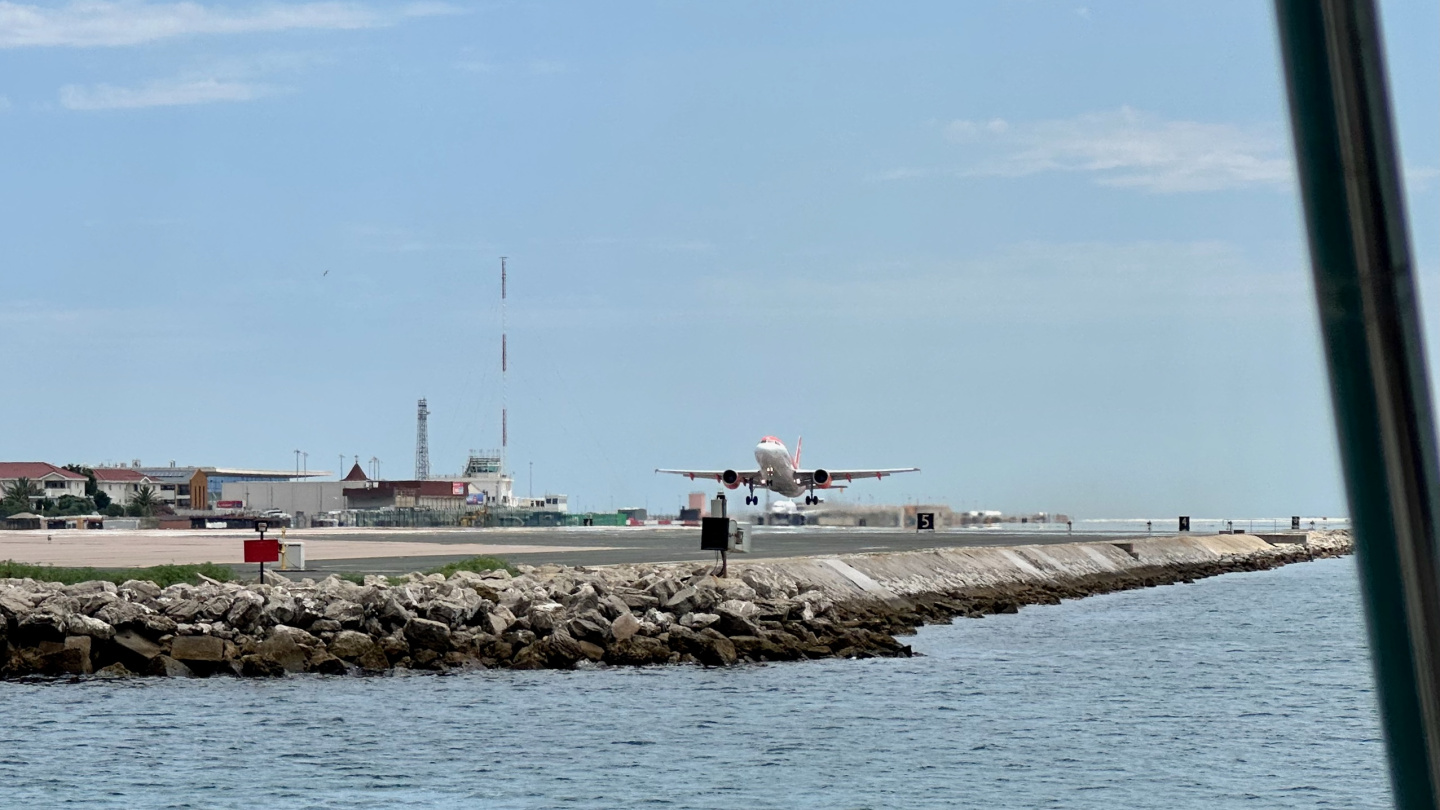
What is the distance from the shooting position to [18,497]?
186 m

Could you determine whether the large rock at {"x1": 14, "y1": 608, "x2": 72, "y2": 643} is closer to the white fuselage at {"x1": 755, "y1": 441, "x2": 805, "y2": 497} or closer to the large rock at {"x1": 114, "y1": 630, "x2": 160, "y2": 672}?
the large rock at {"x1": 114, "y1": 630, "x2": 160, "y2": 672}

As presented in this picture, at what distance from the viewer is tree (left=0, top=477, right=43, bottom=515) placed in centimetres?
18100

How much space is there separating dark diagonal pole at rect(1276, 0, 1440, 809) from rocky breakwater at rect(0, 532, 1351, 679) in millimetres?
32812

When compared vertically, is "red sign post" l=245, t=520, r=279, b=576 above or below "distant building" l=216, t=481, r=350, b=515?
below

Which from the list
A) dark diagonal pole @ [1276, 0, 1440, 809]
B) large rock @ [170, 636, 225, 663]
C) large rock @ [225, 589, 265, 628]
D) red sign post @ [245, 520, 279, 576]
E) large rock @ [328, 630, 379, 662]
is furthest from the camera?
red sign post @ [245, 520, 279, 576]

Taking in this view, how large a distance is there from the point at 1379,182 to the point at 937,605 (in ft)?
176

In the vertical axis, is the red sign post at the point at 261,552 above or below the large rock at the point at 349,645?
above

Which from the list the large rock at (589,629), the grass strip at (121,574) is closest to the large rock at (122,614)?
the grass strip at (121,574)

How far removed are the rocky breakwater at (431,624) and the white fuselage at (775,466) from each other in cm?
4790

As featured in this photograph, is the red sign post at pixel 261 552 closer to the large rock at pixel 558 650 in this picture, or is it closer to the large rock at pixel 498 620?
the large rock at pixel 498 620

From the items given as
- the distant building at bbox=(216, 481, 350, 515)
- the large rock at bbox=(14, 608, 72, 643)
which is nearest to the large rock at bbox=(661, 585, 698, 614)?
the large rock at bbox=(14, 608, 72, 643)

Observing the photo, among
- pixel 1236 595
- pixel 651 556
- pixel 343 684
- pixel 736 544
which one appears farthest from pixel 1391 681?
pixel 1236 595

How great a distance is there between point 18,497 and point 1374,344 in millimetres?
202783

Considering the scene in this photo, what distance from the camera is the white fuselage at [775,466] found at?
9575 centimetres
